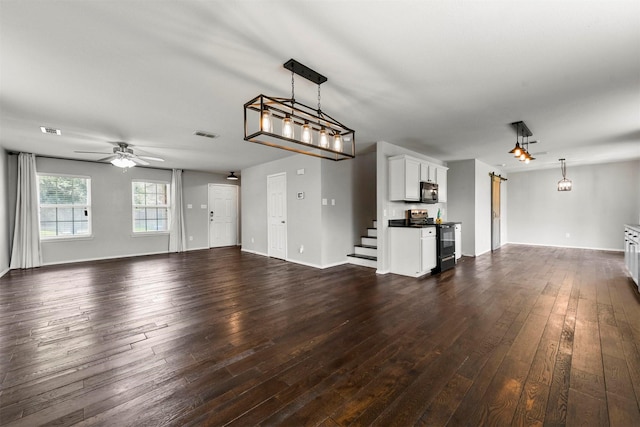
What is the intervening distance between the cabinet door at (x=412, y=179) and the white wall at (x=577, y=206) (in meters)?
5.87

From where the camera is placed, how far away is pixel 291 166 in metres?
6.26

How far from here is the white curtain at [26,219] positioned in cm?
564

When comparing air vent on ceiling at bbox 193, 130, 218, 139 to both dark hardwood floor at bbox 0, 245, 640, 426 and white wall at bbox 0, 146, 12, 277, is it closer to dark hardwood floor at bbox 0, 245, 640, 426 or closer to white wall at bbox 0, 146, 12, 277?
dark hardwood floor at bbox 0, 245, 640, 426

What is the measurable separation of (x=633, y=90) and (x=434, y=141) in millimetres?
2480

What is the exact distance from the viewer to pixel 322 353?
228 centimetres

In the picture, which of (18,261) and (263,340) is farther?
(18,261)

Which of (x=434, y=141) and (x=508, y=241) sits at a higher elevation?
(x=434, y=141)

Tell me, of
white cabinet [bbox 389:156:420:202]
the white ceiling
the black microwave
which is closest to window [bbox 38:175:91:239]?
the white ceiling

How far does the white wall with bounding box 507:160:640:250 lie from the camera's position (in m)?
7.39

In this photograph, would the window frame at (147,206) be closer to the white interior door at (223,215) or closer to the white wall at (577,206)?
the white interior door at (223,215)

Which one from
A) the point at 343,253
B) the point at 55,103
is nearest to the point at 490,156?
the point at 343,253

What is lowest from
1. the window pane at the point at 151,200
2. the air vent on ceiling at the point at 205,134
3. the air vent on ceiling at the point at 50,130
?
the window pane at the point at 151,200

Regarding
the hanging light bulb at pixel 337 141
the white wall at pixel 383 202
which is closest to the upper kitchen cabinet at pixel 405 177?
the white wall at pixel 383 202

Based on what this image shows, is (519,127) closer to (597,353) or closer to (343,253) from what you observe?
(597,353)
